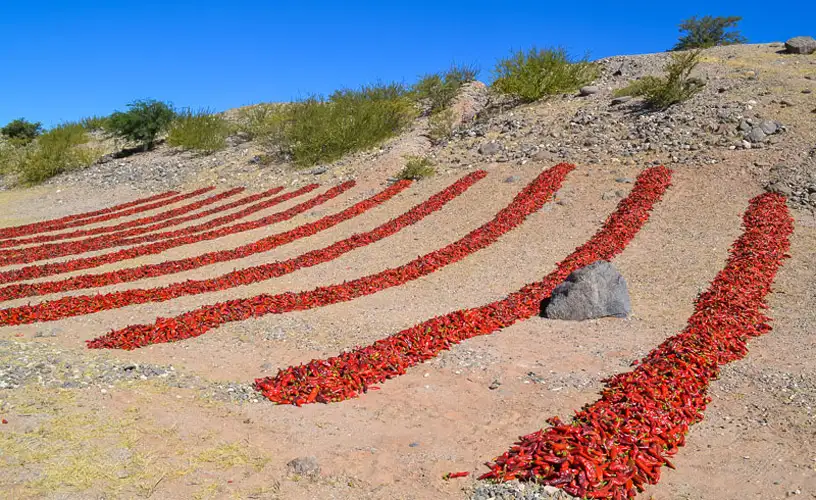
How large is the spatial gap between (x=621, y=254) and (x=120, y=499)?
1109cm

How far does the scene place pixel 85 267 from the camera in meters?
14.8

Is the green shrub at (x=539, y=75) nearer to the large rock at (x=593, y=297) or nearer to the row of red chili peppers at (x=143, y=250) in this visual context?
the row of red chili peppers at (x=143, y=250)

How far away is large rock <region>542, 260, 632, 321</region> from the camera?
9188 mm

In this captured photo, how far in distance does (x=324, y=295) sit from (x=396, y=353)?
3647 mm

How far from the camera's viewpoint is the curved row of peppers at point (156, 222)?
1895cm

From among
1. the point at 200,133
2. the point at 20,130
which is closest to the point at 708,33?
the point at 200,133

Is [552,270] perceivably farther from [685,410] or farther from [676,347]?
[685,410]

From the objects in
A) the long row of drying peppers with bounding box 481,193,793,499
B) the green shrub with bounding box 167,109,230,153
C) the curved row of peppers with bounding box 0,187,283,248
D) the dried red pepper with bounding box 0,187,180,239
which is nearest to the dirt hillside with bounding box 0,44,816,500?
the long row of drying peppers with bounding box 481,193,793,499

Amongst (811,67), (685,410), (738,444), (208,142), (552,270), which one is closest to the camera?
(738,444)

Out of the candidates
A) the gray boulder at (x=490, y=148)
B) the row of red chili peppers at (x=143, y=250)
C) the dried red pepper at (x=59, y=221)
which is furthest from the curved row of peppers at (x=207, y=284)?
the dried red pepper at (x=59, y=221)

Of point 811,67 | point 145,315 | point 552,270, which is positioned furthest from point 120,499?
point 811,67

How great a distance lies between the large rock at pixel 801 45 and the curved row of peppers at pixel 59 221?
3001cm

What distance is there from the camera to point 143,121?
39.1 meters

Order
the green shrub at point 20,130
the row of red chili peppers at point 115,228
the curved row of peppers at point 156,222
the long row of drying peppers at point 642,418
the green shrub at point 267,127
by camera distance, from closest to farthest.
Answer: the long row of drying peppers at point 642,418, the row of red chili peppers at point 115,228, the curved row of peppers at point 156,222, the green shrub at point 267,127, the green shrub at point 20,130
